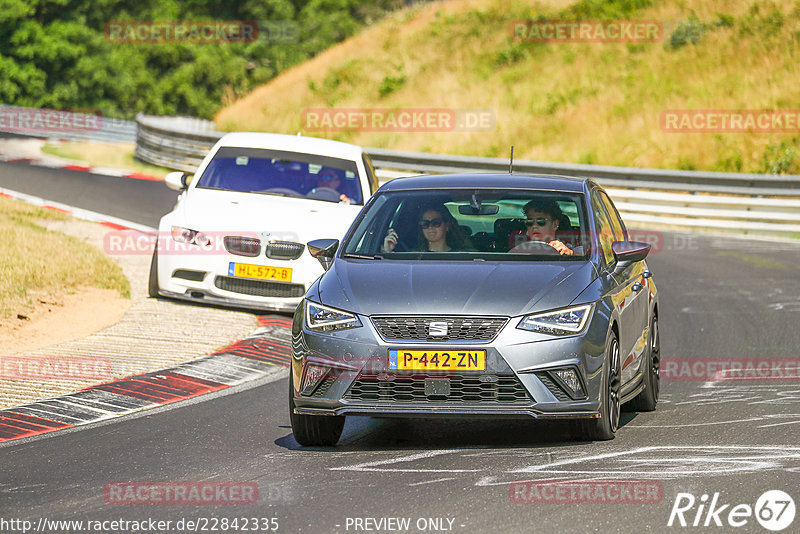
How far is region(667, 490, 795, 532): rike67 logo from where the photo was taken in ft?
19.2

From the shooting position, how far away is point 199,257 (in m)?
13.4

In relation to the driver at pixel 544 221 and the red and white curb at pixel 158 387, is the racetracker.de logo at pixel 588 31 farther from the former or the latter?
the driver at pixel 544 221

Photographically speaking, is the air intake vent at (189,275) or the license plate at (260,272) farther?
the air intake vent at (189,275)

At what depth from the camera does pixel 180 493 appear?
21.4 feet

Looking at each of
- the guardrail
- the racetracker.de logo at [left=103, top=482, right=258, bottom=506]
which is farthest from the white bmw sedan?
the guardrail

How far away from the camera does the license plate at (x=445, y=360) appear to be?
7.16 metres

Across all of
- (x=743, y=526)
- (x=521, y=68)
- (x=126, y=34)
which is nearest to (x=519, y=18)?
(x=521, y=68)

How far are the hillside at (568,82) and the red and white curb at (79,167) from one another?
9.26 metres

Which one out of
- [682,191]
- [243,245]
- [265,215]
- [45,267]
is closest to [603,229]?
[243,245]

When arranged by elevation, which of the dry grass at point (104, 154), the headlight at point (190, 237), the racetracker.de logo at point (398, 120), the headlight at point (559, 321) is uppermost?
the racetracker.de logo at point (398, 120)

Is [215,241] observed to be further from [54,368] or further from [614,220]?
[614,220]

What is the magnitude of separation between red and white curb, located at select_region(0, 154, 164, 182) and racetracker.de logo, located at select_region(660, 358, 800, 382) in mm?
19222

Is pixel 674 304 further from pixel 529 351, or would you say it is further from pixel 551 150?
pixel 551 150

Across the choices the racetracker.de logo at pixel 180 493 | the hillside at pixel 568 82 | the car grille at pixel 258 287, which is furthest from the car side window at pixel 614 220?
the hillside at pixel 568 82
